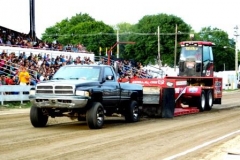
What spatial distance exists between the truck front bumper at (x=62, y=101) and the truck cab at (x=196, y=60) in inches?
527

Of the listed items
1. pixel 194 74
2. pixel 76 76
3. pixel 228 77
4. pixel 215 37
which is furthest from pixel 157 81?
pixel 215 37

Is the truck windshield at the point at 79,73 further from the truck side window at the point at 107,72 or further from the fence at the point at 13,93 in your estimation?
the fence at the point at 13,93

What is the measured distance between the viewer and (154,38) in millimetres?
102812

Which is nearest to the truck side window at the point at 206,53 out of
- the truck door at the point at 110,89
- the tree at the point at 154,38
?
the truck door at the point at 110,89

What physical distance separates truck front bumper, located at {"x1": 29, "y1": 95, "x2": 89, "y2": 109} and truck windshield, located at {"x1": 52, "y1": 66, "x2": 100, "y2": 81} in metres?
1.22

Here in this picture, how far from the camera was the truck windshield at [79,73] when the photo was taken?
14.9 metres

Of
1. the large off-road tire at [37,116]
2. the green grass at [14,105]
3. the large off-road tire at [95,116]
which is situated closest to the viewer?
the large off-road tire at [95,116]

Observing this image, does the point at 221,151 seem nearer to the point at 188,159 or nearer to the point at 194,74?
the point at 188,159

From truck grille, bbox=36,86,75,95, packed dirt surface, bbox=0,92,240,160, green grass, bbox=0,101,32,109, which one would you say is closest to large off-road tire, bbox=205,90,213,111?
packed dirt surface, bbox=0,92,240,160

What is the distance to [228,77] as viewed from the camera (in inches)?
2499

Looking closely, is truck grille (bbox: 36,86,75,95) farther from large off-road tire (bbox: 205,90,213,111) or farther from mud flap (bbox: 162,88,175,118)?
large off-road tire (bbox: 205,90,213,111)

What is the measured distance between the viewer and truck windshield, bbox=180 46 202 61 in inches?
1035

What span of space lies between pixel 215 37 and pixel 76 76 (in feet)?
408

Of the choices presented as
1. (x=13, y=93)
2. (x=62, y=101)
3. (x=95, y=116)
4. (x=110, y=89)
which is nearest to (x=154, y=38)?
(x=13, y=93)
